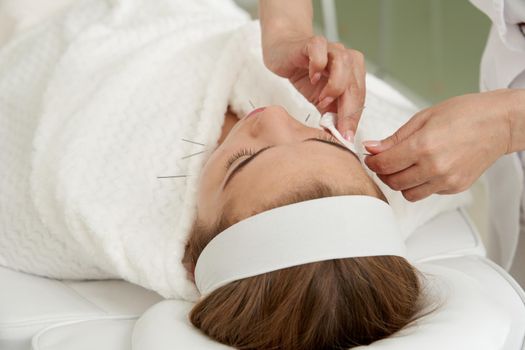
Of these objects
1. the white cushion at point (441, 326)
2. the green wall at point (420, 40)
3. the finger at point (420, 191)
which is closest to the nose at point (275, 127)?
the finger at point (420, 191)

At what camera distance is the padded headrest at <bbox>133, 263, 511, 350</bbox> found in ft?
3.34

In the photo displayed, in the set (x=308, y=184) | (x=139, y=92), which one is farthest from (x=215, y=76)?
(x=308, y=184)

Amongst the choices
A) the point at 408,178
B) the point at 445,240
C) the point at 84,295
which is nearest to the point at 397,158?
the point at 408,178

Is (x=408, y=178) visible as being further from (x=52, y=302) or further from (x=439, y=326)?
(x=52, y=302)

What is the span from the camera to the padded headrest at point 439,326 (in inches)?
40.1

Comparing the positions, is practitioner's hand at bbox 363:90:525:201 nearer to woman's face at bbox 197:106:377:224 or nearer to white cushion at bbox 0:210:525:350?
woman's face at bbox 197:106:377:224

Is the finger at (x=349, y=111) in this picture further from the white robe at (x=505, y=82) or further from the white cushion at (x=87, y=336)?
the white cushion at (x=87, y=336)

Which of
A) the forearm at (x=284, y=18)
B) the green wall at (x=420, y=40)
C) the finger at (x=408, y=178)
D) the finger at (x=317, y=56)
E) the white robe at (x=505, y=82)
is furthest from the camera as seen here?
the green wall at (x=420, y=40)

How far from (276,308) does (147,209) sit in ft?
1.33

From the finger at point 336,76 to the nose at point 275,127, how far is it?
0.26ft

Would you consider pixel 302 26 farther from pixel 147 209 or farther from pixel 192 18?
pixel 147 209

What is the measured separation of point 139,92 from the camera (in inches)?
61.4

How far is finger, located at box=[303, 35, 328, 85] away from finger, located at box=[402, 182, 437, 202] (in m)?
0.27

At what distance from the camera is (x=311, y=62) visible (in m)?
1.25
